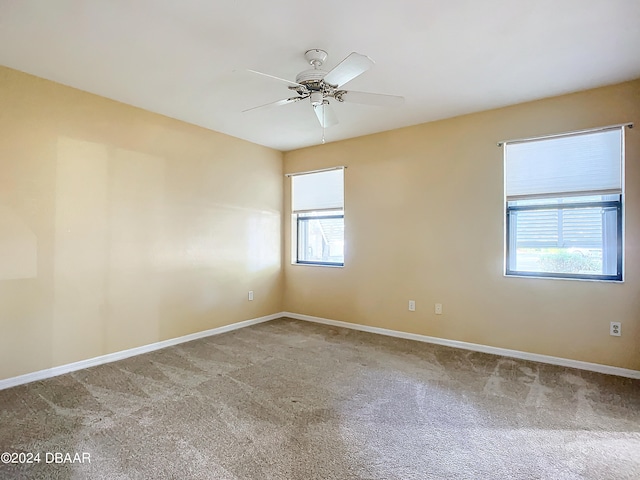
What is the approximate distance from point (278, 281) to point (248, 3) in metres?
3.89

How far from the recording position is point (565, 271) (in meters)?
3.27

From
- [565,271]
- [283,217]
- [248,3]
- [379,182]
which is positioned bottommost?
[565,271]

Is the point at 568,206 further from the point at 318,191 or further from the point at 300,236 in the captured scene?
the point at 300,236

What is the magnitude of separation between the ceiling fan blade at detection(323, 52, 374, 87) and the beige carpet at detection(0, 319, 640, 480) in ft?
7.38

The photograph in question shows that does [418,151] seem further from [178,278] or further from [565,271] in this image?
[178,278]

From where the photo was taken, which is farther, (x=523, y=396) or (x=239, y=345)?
(x=239, y=345)

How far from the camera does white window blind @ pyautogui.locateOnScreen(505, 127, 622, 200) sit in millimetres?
3027

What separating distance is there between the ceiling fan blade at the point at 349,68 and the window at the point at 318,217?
253 cm

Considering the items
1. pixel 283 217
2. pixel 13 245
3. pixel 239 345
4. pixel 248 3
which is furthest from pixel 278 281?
pixel 248 3

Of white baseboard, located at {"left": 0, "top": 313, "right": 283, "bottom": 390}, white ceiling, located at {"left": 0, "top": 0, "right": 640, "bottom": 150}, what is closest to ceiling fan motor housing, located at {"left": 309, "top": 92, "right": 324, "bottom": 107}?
white ceiling, located at {"left": 0, "top": 0, "right": 640, "bottom": 150}

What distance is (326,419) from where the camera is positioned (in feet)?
7.38

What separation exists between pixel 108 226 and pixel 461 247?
3724 mm

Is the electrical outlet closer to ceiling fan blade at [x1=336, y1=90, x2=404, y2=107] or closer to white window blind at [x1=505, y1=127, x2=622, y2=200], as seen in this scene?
white window blind at [x1=505, y1=127, x2=622, y2=200]

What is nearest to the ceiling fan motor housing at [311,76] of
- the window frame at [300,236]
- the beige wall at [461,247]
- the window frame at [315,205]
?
the beige wall at [461,247]
